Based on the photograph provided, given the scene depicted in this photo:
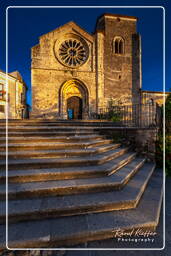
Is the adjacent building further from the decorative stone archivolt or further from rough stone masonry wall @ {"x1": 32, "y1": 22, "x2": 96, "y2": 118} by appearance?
the decorative stone archivolt

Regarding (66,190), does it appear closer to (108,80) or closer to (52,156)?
(52,156)

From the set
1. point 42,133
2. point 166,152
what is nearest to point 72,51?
point 42,133

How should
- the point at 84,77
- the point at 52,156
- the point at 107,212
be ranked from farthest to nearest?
1. the point at 84,77
2. the point at 52,156
3. the point at 107,212

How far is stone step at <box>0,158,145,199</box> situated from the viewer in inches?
96.4

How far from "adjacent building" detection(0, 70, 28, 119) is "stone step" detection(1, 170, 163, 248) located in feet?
65.6

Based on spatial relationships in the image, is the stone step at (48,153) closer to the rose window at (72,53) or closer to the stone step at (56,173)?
the stone step at (56,173)

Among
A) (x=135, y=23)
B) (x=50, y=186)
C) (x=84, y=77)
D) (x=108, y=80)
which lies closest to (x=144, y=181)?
(x=50, y=186)

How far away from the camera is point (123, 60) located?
17484 millimetres

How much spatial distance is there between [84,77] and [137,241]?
51.9ft

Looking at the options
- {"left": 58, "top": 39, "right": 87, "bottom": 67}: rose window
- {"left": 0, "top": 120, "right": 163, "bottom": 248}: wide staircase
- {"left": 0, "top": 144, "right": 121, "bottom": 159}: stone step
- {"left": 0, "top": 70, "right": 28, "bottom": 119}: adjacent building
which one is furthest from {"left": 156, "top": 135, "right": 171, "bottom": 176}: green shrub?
{"left": 0, "top": 70, "right": 28, "bottom": 119}: adjacent building

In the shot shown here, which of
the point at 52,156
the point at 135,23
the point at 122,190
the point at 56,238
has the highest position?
the point at 135,23

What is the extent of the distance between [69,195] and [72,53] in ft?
55.2

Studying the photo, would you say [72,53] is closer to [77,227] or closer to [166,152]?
[166,152]

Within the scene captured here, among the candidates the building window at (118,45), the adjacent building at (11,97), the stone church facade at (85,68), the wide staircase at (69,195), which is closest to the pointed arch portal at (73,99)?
the stone church facade at (85,68)
